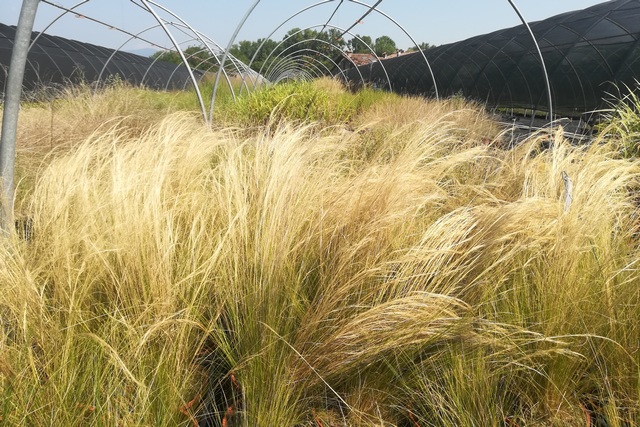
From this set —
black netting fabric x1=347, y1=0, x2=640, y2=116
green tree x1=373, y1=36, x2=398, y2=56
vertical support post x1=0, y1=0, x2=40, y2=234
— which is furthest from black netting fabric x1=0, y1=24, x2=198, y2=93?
green tree x1=373, y1=36, x2=398, y2=56

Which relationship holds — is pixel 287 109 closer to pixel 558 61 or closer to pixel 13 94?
pixel 13 94

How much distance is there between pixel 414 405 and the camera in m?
1.67

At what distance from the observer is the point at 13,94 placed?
224 centimetres

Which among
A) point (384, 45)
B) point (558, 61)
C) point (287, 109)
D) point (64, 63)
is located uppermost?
point (384, 45)

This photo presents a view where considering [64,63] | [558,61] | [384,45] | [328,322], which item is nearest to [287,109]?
[328,322]

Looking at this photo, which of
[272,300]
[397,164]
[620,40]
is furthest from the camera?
[620,40]

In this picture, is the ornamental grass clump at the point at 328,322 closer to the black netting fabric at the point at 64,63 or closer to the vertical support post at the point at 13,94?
the vertical support post at the point at 13,94

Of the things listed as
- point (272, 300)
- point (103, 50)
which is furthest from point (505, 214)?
point (103, 50)

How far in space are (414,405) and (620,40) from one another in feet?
36.1

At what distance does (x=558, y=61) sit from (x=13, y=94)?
12741 mm

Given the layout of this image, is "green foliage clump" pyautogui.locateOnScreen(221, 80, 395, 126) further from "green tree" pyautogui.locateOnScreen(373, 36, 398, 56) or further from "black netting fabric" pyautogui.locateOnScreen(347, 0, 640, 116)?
"green tree" pyautogui.locateOnScreen(373, 36, 398, 56)

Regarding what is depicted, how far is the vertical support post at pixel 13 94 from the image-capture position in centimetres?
218

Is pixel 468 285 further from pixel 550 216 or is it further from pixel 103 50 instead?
pixel 103 50

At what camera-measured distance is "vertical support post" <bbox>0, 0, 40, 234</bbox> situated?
218 cm
